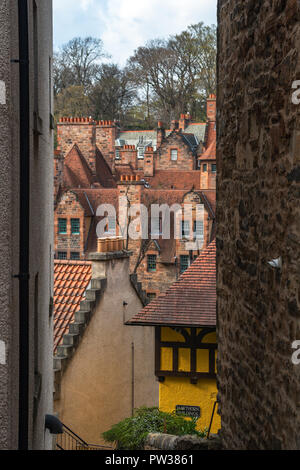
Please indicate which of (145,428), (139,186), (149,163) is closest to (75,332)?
(145,428)

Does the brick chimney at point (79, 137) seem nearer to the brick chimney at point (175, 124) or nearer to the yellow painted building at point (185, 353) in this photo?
the brick chimney at point (175, 124)

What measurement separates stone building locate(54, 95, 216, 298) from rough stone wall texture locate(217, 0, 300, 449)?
30.9 metres

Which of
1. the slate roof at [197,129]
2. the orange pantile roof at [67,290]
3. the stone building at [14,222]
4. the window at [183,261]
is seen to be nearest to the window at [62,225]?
the window at [183,261]

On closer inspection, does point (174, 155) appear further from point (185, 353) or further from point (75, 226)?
point (185, 353)

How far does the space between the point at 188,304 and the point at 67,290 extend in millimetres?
4179

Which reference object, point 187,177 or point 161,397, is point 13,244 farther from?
point 187,177

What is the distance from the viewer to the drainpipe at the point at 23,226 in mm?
5223

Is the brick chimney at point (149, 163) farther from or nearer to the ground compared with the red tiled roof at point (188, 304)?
farther from the ground

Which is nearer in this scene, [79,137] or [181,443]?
[181,443]

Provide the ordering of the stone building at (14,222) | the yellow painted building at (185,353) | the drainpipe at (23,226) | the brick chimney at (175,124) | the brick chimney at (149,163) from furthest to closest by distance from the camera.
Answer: the brick chimney at (175,124)
the brick chimney at (149,163)
the yellow painted building at (185,353)
the drainpipe at (23,226)
the stone building at (14,222)

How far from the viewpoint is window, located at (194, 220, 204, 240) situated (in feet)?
123

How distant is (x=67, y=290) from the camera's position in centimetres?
1739

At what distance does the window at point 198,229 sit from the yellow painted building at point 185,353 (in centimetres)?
2318

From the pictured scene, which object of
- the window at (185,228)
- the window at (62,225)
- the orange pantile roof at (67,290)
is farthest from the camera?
the window at (62,225)
